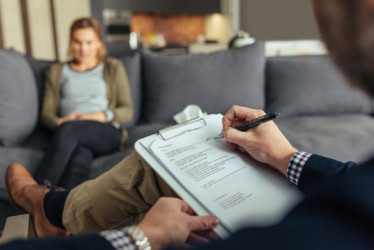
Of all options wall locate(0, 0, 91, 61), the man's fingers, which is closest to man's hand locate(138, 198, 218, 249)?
the man's fingers

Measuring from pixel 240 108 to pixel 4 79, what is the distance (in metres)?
1.20

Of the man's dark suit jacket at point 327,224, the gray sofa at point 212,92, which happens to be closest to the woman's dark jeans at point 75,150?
the gray sofa at point 212,92

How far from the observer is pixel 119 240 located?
50 centimetres

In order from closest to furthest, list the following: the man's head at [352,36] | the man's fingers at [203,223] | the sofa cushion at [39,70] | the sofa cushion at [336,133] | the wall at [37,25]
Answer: the man's head at [352,36] → the man's fingers at [203,223] → the sofa cushion at [336,133] → the sofa cushion at [39,70] → the wall at [37,25]

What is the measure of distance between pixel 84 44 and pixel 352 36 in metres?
1.70

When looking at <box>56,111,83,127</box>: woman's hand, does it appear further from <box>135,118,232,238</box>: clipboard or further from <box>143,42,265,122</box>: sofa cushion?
<box>135,118,232,238</box>: clipboard

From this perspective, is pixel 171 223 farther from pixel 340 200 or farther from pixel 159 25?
pixel 159 25

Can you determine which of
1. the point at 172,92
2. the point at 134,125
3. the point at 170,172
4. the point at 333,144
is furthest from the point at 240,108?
the point at 134,125

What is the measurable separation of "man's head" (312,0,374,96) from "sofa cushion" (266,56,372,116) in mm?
1525

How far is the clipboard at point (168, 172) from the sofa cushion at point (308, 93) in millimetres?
1121

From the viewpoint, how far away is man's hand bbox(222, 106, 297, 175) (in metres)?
0.75

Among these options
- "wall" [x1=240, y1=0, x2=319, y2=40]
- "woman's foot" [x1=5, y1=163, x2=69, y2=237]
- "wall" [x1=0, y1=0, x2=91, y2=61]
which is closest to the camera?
"woman's foot" [x1=5, y1=163, x2=69, y2=237]

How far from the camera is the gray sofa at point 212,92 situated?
1.61m

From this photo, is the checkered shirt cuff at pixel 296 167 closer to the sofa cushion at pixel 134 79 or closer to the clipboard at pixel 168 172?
the clipboard at pixel 168 172
